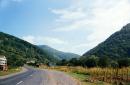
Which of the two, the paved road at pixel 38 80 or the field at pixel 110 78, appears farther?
the field at pixel 110 78

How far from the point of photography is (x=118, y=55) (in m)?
178

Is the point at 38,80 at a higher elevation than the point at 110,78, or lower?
lower

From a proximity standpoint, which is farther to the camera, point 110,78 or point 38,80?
point 110,78

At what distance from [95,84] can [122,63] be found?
62.7m

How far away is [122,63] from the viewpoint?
9275 cm

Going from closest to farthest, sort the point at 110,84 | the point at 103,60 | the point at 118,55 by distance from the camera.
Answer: the point at 110,84
the point at 103,60
the point at 118,55

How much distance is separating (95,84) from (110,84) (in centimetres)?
141

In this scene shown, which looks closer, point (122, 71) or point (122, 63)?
point (122, 71)

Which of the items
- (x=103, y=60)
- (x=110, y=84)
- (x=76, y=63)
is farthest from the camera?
(x=76, y=63)

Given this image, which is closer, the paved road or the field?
the paved road

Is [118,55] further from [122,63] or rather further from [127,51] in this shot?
[122,63]

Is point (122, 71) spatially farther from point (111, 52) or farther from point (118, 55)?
point (111, 52)

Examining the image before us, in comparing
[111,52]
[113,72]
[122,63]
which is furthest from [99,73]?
[111,52]

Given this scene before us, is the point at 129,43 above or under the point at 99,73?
above
